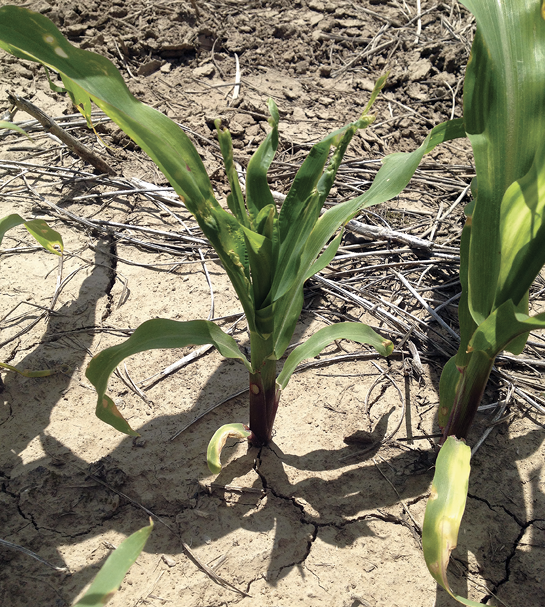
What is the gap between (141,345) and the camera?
47.0 inches

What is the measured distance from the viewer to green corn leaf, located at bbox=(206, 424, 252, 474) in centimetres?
120

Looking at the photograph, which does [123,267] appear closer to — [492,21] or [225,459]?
[225,459]

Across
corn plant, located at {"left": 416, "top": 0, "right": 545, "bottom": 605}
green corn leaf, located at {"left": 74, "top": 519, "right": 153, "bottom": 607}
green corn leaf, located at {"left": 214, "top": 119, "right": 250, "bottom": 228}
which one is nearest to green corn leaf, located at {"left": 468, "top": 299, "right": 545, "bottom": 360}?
corn plant, located at {"left": 416, "top": 0, "right": 545, "bottom": 605}

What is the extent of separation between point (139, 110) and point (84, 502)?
1.02m

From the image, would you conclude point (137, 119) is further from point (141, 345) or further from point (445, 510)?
point (445, 510)

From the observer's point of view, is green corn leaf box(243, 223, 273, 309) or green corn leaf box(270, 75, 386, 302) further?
green corn leaf box(270, 75, 386, 302)

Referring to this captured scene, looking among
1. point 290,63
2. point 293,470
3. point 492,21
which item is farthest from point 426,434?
point 290,63

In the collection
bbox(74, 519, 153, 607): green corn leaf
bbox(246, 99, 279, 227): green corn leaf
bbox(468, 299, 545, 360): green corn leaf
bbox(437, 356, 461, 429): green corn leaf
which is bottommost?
bbox(437, 356, 461, 429): green corn leaf

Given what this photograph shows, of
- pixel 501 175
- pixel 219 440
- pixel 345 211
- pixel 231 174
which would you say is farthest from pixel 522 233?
pixel 219 440

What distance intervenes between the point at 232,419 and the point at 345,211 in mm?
735

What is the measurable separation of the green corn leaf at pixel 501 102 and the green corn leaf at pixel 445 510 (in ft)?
1.35

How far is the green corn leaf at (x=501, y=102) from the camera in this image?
1.12m

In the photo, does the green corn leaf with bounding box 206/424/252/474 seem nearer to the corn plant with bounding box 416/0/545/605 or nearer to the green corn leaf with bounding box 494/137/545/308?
the corn plant with bounding box 416/0/545/605

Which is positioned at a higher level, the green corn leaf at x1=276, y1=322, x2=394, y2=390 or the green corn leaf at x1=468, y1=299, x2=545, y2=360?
the green corn leaf at x1=276, y1=322, x2=394, y2=390
